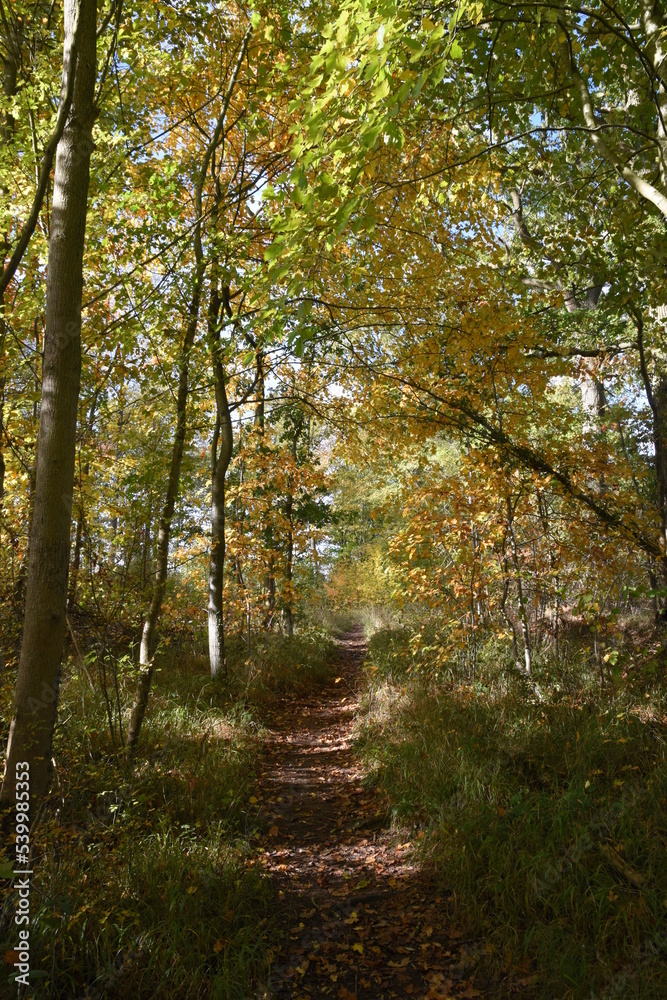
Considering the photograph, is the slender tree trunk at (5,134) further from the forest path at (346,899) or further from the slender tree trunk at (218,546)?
the forest path at (346,899)

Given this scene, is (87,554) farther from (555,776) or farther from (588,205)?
(588,205)

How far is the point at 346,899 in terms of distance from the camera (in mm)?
3596

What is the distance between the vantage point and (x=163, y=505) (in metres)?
5.04

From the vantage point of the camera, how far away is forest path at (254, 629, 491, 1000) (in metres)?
2.92

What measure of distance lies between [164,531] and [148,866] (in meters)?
2.55

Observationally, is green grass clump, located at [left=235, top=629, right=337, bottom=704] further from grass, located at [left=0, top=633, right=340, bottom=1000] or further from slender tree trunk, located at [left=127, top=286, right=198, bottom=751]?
slender tree trunk, located at [left=127, top=286, right=198, bottom=751]

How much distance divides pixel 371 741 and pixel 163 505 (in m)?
3.31

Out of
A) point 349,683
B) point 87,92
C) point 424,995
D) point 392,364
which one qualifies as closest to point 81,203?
point 87,92

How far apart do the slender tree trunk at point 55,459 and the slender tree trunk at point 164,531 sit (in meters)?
1.65

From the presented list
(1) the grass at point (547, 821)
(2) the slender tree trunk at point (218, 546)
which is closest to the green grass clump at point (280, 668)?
(2) the slender tree trunk at point (218, 546)

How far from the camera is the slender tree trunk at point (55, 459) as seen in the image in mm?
2852

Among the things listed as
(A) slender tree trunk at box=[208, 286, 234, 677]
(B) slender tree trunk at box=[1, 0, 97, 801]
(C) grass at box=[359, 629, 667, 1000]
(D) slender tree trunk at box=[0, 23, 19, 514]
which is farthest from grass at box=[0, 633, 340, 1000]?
(D) slender tree trunk at box=[0, 23, 19, 514]

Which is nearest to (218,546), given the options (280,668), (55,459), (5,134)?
(280,668)

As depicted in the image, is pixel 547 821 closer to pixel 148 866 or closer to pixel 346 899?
pixel 346 899
